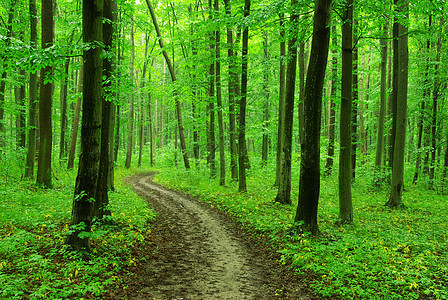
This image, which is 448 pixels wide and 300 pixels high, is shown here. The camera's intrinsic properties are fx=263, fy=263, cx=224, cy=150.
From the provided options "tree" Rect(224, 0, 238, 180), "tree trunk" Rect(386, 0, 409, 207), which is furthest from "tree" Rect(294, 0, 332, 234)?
"tree" Rect(224, 0, 238, 180)

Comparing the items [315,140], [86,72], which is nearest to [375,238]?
[315,140]

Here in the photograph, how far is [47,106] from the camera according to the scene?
10.5 meters

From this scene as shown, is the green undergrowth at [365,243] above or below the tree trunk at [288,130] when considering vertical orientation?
below

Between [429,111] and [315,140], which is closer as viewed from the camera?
[315,140]

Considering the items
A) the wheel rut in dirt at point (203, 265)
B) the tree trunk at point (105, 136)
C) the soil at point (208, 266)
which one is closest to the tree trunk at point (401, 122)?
the soil at point (208, 266)

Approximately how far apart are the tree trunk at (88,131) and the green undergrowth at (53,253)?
1.38ft

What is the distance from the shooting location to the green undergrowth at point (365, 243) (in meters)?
4.77

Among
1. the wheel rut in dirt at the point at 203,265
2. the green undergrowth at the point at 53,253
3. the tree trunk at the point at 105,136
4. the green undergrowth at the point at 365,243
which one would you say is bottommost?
the wheel rut in dirt at the point at 203,265

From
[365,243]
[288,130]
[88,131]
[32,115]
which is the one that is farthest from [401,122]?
[32,115]

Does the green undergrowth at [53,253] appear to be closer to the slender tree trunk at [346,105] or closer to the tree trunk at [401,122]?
the slender tree trunk at [346,105]

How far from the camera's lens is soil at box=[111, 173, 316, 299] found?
4.84m

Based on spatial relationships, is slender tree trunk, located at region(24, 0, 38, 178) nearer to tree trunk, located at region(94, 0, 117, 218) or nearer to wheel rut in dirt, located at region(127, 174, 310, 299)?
tree trunk, located at region(94, 0, 117, 218)

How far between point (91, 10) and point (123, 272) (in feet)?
17.6

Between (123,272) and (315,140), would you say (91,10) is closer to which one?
(123,272)
